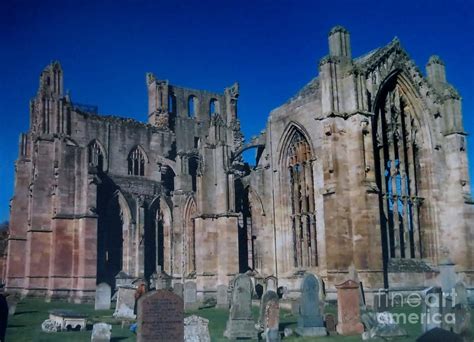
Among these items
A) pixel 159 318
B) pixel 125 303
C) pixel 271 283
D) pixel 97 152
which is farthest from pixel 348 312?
pixel 97 152

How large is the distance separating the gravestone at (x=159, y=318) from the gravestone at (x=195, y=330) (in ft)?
5.52

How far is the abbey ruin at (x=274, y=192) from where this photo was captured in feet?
76.8

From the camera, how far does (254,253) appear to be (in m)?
31.9

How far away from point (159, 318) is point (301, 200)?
58.8 feet

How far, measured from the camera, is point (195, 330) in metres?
13.7

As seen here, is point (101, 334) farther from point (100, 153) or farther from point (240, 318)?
point (100, 153)

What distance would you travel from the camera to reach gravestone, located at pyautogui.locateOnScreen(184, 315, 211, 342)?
44.6 feet

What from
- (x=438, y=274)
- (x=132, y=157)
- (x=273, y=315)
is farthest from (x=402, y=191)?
(x=132, y=157)

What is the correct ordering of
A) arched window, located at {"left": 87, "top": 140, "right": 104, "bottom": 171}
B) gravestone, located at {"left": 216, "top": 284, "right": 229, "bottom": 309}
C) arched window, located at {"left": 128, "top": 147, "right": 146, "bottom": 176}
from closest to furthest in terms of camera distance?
gravestone, located at {"left": 216, "top": 284, "right": 229, "bottom": 309}, arched window, located at {"left": 87, "top": 140, "right": 104, "bottom": 171}, arched window, located at {"left": 128, "top": 147, "right": 146, "bottom": 176}

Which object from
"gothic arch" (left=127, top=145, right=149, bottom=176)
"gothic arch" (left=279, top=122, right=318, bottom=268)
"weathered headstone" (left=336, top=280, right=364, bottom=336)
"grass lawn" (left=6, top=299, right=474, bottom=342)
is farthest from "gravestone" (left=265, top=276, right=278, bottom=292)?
"gothic arch" (left=127, top=145, right=149, bottom=176)

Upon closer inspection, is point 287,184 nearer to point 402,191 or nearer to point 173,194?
point 402,191

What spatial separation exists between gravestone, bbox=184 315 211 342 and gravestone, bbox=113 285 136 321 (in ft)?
25.2

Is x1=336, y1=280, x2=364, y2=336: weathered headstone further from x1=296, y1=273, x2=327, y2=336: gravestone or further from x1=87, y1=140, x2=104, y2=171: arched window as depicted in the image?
x1=87, y1=140, x2=104, y2=171: arched window

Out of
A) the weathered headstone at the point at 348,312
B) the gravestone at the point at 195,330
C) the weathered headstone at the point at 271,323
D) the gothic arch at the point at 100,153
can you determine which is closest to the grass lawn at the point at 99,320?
the weathered headstone at the point at 348,312
